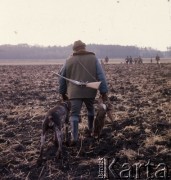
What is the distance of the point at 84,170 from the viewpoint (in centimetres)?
621

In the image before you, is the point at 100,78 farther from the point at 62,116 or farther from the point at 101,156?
the point at 101,156

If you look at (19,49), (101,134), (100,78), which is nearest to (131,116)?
(101,134)

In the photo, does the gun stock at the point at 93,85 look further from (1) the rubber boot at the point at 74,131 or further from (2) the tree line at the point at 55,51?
(2) the tree line at the point at 55,51

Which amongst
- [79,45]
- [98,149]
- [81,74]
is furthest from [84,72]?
[98,149]

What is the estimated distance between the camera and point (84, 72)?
8.01 metres

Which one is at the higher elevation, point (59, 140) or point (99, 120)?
point (99, 120)

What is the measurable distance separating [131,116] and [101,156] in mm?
3877

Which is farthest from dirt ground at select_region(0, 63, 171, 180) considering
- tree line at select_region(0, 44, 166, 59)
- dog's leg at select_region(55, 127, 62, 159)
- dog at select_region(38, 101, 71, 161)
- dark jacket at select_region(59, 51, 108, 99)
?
tree line at select_region(0, 44, 166, 59)

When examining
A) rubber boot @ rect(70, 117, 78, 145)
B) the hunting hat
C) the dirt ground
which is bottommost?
the dirt ground

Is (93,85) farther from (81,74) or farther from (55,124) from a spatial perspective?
(55,124)

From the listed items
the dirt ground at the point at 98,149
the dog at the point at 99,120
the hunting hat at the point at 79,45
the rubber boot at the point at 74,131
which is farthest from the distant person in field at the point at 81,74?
the dirt ground at the point at 98,149

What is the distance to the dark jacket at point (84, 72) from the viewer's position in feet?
26.0

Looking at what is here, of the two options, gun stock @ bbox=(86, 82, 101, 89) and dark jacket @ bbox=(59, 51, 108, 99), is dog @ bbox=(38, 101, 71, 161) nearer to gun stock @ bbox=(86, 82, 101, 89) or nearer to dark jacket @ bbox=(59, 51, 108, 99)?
dark jacket @ bbox=(59, 51, 108, 99)

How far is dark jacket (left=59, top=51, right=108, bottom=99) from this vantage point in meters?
7.92
